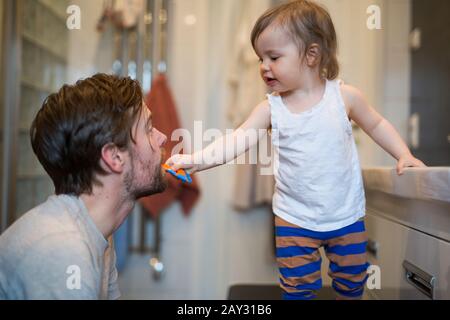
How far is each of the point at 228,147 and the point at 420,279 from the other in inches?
16.4

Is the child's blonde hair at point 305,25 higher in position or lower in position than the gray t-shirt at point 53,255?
higher

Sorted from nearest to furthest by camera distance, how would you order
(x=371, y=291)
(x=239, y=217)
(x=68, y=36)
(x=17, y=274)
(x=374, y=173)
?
(x=17, y=274) < (x=374, y=173) < (x=371, y=291) < (x=68, y=36) < (x=239, y=217)

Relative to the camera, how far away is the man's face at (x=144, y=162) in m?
0.81

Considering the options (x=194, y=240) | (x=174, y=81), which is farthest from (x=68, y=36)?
(x=194, y=240)

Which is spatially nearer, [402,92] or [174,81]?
[402,92]

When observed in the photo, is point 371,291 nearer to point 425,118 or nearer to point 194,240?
point 425,118

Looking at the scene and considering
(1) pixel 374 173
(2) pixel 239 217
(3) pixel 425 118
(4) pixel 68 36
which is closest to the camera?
(1) pixel 374 173

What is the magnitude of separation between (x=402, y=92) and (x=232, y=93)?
720mm

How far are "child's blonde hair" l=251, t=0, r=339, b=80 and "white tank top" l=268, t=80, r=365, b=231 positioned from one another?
3.0 inches

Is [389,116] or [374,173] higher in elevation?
[389,116]

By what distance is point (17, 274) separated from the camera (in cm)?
66

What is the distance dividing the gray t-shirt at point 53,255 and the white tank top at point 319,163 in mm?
364

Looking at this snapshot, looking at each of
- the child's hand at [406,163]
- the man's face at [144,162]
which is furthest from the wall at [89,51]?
the child's hand at [406,163]

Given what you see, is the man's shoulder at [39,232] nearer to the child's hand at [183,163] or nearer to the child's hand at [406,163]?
the child's hand at [183,163]
